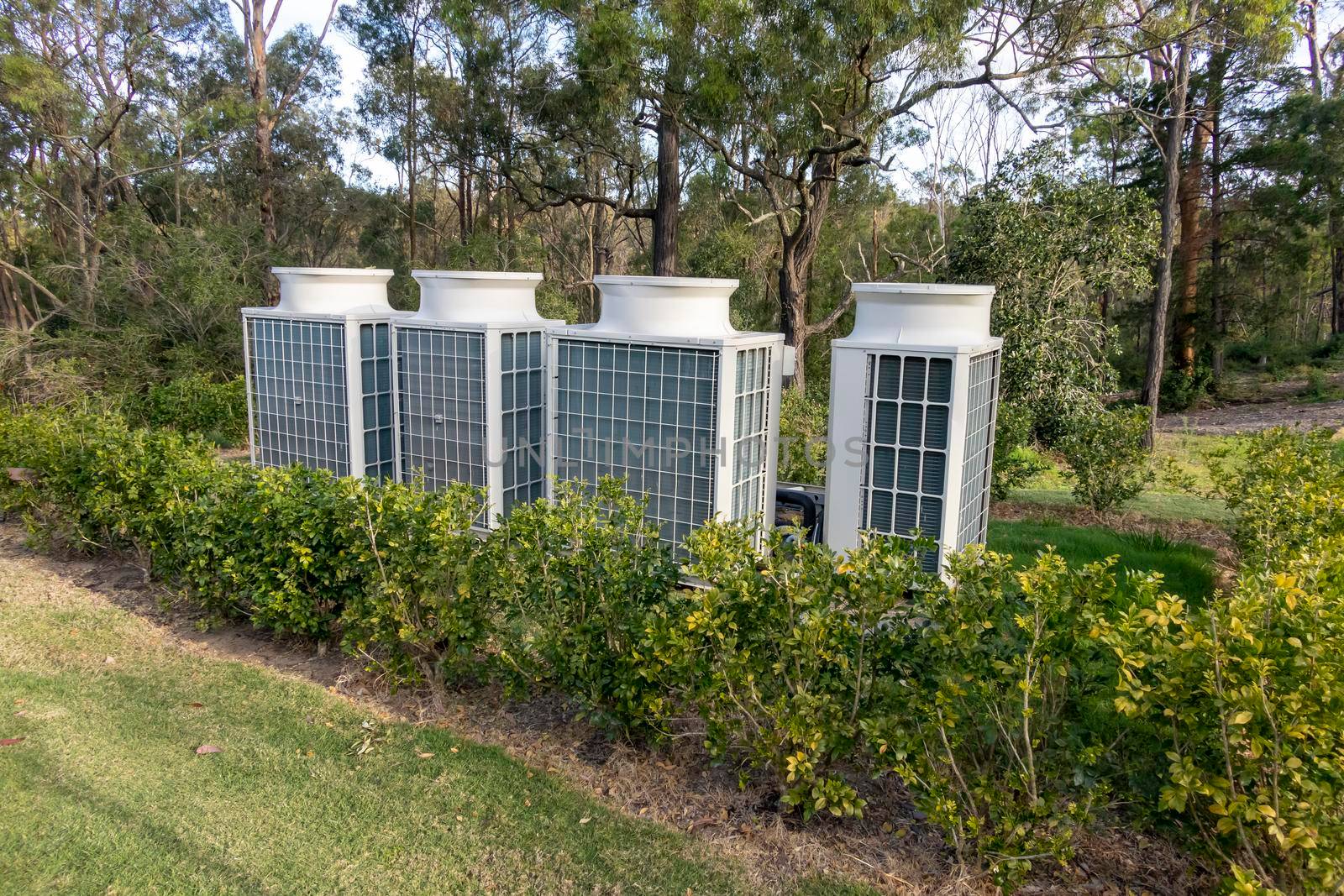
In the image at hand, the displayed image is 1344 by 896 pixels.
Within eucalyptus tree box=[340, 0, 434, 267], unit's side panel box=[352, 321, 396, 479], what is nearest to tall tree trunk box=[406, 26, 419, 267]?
eucalyptus tree box=[340, 0, 434, 267]

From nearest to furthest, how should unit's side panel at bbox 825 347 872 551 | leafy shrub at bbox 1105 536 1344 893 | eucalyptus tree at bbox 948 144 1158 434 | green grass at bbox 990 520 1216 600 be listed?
leafy shrub at bbox 1105 536 1344 893
unit's side panel at bbox 825 347 872 551
green grass at bbox 990 520 1216 600
eucalyptus tree at bbox 948 144 1158 434

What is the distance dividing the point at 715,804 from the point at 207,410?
34.4 feet

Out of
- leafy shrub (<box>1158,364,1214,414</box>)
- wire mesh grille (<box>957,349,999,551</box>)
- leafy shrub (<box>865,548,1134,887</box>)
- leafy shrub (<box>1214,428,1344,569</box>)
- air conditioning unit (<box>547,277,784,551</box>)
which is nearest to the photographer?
leafy shrub (<box>865,548,1134,887</box>)

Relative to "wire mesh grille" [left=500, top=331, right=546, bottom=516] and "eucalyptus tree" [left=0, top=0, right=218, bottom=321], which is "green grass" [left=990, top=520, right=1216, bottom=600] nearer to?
"wire mesh grille" [left=500, top=331, right=546, bottom=516]

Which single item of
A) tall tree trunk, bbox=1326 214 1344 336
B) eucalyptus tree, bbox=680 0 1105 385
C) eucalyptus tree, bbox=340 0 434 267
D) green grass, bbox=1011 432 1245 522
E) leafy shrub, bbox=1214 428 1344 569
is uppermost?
eucalyptus tree, bbox=340 0 434 267

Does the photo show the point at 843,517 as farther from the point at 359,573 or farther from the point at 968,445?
the point at 359,573

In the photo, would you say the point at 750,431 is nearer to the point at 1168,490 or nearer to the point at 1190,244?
the point at 1168,490

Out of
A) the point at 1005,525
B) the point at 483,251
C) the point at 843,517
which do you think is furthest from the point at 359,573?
the point at 483,251

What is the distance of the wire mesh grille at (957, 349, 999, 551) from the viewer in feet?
16.7

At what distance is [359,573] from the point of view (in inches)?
168

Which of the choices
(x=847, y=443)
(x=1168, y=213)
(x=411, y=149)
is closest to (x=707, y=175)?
(x=411, y=149)

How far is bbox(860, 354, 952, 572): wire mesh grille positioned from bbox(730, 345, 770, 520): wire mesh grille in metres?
Result: 0.91

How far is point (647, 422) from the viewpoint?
5695 mm

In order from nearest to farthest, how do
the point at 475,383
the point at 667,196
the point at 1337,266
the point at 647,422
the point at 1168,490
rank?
the point at 647,422 < the point at 475,383 < the point at 1168,490 < the point at 667,196 < the point at 1337,266
